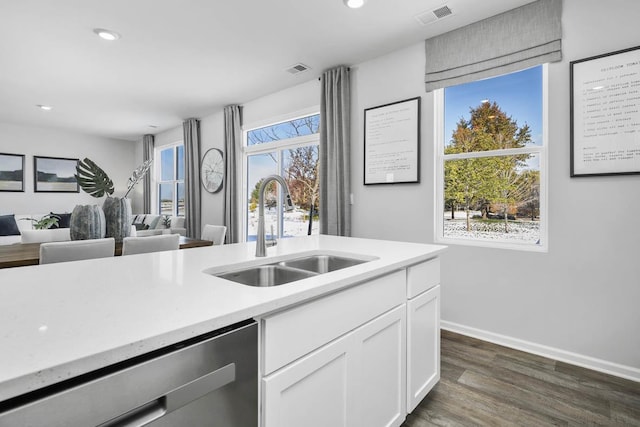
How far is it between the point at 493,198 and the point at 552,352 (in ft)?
3.92

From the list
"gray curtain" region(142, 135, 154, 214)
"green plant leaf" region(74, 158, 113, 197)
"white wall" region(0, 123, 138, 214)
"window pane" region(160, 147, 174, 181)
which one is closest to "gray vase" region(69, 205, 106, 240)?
"green plant leaf" region(74, 158, 113, 197)

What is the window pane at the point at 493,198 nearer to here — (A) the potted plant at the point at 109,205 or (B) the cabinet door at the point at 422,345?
(B) the cabinet door at the point at 422,345

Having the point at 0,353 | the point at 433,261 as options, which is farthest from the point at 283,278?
the point at 0,353

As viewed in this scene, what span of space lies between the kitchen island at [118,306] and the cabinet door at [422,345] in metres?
0.24

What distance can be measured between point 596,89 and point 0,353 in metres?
3.00

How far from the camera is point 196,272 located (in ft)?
3.71

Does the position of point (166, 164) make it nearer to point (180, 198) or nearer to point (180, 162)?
point (180, 162)

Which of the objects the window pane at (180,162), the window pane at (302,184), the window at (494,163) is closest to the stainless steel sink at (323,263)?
the window at (494,163)

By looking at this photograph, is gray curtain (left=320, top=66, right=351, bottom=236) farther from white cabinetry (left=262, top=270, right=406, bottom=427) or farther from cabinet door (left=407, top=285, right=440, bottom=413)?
white cabinetry (left=262, top=270, right=406, bottom=427)

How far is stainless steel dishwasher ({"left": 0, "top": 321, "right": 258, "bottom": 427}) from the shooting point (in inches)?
20.2

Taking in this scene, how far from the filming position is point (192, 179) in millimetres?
5613

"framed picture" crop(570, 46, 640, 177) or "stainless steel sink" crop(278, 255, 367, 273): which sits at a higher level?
"framed picture" crop(570, 46, 640, 177)

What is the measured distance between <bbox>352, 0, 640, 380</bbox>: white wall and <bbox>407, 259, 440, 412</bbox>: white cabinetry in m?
1.10

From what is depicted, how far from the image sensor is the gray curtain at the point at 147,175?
692 centimetres
